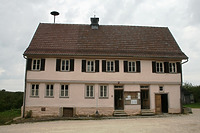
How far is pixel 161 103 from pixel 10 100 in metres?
19.8

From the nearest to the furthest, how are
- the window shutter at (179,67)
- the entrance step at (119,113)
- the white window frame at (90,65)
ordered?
the entrance step at (119,113) → the white window frame at (90,65) → the window shutter at (179,67)

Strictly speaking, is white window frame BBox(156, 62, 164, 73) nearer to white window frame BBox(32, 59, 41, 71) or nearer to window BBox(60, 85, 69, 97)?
window BBox(60, 85, 69, 97)

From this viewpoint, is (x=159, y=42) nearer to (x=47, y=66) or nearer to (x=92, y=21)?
→ (x=92, y=21)

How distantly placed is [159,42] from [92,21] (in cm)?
808

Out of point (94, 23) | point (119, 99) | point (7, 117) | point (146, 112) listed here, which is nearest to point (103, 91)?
point (119, 99)

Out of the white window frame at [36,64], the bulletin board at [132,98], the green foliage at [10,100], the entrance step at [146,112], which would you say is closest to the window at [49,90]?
the white window frame at [36,64]

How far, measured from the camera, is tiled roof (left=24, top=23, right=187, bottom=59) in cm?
1906

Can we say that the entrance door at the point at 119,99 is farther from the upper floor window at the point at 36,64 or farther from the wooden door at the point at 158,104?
the upper floor window at the point at 36,64

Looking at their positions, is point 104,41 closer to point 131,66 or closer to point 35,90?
point 131,66

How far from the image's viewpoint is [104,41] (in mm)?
20578

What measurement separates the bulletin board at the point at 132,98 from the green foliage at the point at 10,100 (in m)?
15.9

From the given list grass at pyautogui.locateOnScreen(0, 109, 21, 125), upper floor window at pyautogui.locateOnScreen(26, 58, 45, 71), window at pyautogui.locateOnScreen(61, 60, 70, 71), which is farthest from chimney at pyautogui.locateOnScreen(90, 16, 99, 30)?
grass at pyautogui.locateOnScreen(0, 109, 21, 125)

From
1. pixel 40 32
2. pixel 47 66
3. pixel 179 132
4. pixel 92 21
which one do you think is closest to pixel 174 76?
pixel 179 132

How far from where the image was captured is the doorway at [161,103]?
19.0 meters
